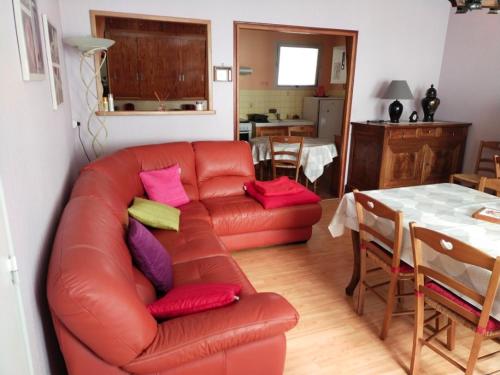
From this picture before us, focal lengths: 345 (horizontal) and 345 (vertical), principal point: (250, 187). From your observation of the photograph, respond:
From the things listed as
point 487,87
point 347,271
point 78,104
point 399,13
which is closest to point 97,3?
point 78,104

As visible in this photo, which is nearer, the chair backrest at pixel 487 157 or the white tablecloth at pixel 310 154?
the chair backrest at pixel 487 157

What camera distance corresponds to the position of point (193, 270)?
1964 mm

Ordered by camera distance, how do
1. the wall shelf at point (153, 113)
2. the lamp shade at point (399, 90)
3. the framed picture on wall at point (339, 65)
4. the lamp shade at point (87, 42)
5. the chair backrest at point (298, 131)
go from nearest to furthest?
1. the lamp shade at point (87, 42)
2. the wall shelf at point (153, 113)
3. the lamp shade at point (399, 90)
4. the chair backrest at point (298, 131)
5. the framed picture on wall at point (339, 65)

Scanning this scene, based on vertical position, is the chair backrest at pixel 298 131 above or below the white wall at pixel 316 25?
below

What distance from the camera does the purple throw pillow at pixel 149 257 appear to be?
1676 millimetres

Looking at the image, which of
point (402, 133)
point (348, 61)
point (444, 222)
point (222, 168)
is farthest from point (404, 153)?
point (444, 222)

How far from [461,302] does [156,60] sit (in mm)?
5508

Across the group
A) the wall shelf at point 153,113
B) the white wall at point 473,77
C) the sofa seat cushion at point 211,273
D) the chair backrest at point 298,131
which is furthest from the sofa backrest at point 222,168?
the white wall at point 473,77

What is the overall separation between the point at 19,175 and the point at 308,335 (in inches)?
67.3

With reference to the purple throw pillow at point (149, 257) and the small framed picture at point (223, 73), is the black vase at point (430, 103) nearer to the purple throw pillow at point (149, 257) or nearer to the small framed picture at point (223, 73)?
the small framed picture at point (223, 73)

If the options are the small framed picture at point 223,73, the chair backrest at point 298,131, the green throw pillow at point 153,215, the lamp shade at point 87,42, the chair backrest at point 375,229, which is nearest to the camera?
the chair backrest at point 375,229

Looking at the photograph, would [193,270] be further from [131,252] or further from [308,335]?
[308,335]

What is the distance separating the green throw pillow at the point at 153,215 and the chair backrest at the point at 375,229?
1.27 m

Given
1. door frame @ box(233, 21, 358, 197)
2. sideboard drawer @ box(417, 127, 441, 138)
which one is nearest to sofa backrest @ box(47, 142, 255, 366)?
door frame @ box(233, 21, 358, 197)
